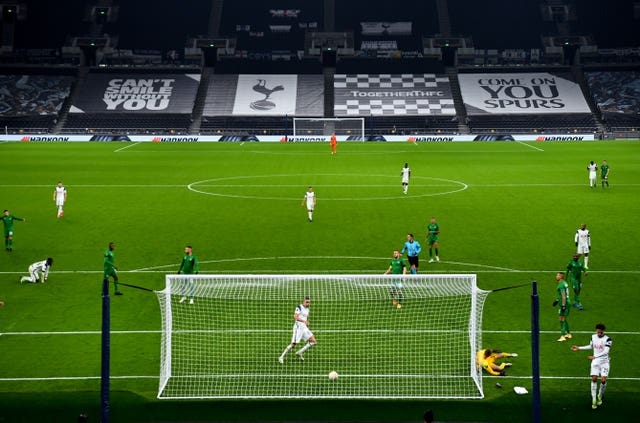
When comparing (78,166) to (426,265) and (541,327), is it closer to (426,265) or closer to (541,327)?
(426,265)

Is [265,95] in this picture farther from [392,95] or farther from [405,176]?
[405,176]

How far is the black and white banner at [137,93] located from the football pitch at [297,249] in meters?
28.1

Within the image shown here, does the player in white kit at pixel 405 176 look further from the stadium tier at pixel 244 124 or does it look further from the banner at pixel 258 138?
the stadium tier at pixel 244 124

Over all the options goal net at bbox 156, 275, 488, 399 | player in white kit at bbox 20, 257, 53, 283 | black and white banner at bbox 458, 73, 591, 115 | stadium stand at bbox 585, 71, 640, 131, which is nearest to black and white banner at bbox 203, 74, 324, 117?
black and white banner at bbox 458, 73, 591, 115

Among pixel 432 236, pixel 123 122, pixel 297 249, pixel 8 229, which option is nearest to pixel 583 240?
pixel 432 236

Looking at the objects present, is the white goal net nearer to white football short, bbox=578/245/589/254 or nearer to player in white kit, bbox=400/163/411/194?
player in white kit, bbox=400/163/411/194

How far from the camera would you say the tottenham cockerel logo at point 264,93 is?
9058cm

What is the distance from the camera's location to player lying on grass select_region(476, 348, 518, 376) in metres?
16.9

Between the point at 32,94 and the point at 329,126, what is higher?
the point at 32,94

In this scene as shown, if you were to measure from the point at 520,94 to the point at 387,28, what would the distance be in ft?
61.5

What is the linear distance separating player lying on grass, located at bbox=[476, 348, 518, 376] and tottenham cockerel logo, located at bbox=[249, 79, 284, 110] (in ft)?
247

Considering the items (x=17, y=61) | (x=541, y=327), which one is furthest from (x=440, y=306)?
(x=17, y=61)

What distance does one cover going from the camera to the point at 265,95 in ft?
304

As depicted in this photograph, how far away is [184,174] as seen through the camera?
52.2 metres
